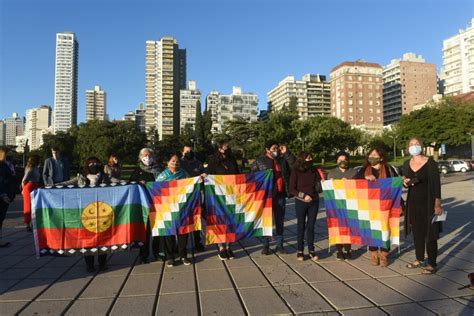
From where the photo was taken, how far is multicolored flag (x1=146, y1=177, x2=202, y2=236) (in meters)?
5.84

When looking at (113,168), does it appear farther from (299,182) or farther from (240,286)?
(240,286)

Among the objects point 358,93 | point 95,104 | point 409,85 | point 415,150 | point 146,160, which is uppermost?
point 95,104

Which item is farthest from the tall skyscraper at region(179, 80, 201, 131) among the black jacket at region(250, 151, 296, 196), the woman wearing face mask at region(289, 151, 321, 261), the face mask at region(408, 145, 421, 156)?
the face mask at region(408, 145, 421, 156)

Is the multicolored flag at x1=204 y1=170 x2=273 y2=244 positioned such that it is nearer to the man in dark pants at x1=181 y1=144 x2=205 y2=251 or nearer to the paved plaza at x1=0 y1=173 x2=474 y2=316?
the paved plaza at x1=0 y1=173 x2=474 y2=316

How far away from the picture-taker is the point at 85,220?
5.55 metres

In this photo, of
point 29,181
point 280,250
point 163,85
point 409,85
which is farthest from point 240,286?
point 409,85

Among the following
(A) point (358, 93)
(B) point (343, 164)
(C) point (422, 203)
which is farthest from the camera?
(A) point (358, 93)

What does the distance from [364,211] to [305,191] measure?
99 centimetres

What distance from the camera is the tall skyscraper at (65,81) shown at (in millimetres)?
153375

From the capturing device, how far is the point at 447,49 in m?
138

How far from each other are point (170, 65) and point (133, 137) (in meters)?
93.1

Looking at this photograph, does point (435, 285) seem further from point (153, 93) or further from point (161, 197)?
point (153, 93)

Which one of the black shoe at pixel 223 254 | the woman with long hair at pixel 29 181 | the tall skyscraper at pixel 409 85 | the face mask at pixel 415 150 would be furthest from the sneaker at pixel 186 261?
the tall skyscraper at pixel 409 85

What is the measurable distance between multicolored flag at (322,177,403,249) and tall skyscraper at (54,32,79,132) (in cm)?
16366
